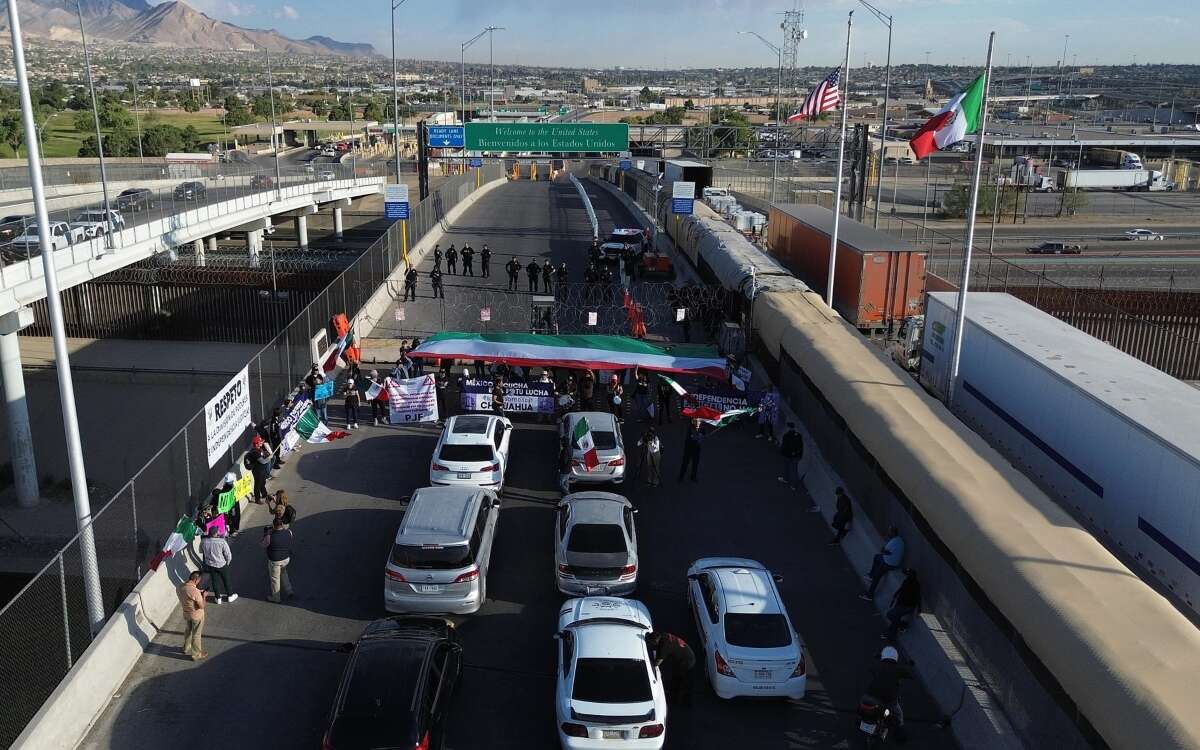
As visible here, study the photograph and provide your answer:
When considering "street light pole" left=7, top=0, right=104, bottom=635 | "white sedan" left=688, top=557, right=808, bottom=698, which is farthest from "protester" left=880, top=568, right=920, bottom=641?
"street light pole" left=7, top=0, right=104, bottom=635

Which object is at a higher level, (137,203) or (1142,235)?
(137,203)

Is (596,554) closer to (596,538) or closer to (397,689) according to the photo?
(596,538)

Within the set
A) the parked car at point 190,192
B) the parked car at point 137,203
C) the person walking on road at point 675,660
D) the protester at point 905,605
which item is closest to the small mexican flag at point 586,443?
the person walking on road at point 675,660

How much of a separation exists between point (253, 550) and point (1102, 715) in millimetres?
12272

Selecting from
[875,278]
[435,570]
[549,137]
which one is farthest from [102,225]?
[549,137]

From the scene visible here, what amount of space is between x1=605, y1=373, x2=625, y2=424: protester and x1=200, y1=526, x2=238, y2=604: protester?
9.53m

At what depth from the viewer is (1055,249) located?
171 ft

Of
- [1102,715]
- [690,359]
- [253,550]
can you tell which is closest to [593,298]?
[690,359]

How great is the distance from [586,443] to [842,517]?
485 centimetres

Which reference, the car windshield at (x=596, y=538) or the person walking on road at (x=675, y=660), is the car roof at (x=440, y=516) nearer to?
the car windshield at (x=596, y=538)

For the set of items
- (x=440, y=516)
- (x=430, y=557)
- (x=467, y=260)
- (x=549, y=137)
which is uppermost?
(x=549, y=137)

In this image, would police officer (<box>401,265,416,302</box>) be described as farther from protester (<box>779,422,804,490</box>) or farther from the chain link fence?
protester (<box>779,422,804,490</box>)

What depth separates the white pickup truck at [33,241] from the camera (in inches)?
Answer: 892

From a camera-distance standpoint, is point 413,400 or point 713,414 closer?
point 713,414
